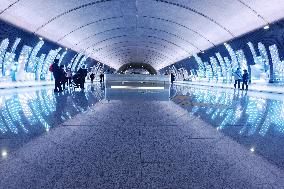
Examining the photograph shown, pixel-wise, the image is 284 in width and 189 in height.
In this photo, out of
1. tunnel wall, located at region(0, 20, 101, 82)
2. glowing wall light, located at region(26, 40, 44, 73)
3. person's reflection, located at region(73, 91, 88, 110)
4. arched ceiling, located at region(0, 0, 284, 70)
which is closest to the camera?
person's reflection, located at region(73, 91, 88, 110)

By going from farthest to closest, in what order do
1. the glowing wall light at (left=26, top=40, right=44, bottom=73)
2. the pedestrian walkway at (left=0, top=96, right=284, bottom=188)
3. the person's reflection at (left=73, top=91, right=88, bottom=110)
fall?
the glowing wall light at (left=26, top=40, right=44, bottom=73)
the person's reflection at (left=73, top=91, right=88, bottom=110)
the pedestrian walkway at (left=0, top=96, right=284, bottom=188)

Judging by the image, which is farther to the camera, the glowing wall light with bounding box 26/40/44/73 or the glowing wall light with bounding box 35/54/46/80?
the glowing wall light with bounding box 35/54/46/80

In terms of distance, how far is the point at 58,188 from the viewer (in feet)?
8.63

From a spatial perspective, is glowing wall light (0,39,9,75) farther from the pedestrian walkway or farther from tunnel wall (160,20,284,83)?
the pedestrian walkway

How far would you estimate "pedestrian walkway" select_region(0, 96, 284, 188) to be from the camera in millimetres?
2816

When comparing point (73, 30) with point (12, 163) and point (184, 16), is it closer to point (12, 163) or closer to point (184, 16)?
point (184, 16)

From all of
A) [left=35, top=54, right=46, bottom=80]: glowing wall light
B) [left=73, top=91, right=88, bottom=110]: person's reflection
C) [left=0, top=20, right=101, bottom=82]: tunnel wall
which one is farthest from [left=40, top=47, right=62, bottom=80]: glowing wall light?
[left=73, top=91, right=88, bottom=110]: person's reflection

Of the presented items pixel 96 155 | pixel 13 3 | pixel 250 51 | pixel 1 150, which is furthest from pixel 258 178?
pixel 250 51

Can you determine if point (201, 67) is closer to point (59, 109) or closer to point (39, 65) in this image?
point (39, 65)

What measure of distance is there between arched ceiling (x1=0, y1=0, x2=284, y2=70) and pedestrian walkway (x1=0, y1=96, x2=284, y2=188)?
39.2ft

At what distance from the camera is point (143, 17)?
915 inches

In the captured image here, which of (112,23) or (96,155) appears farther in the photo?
(112,23)

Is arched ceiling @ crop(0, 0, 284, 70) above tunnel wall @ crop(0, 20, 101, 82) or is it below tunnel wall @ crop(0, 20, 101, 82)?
above

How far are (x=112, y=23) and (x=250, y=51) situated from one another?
1111cm
